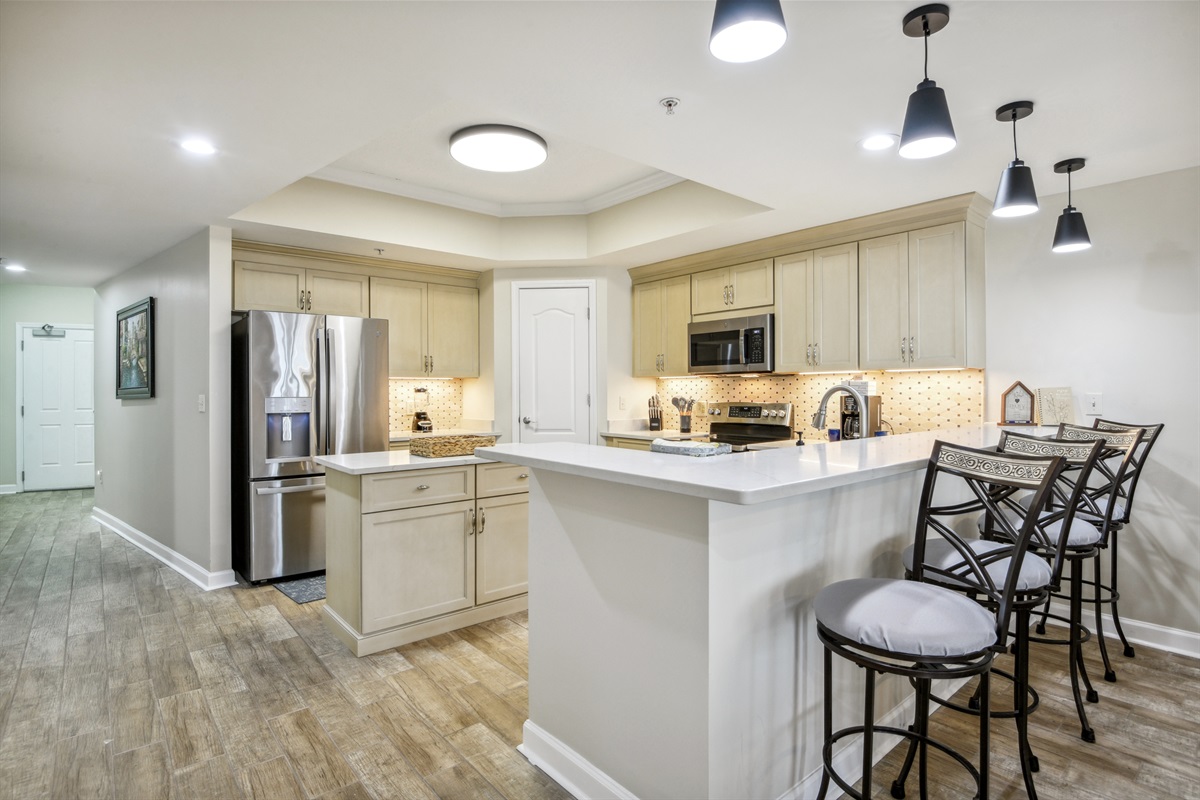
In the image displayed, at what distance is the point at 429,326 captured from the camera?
17.1 feet

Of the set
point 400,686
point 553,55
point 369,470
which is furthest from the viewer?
point 369,470

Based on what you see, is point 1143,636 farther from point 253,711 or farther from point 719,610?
point 253,711

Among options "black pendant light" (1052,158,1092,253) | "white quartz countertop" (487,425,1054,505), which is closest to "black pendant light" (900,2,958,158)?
"white quartz countertop" (487,425,1054,505)

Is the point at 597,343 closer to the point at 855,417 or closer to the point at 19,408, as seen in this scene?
the point at 855,417

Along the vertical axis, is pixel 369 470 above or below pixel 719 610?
above

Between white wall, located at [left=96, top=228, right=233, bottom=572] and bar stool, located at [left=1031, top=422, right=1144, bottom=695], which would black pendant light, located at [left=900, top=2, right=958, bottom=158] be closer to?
bar stool, located at [left=1031, top=422, right=1144, bottom=695]

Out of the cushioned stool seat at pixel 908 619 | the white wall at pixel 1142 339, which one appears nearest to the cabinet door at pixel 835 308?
the white wall at pixel 1142 339

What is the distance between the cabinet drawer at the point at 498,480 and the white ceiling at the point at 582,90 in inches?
65.9

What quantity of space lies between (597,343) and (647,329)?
46cm

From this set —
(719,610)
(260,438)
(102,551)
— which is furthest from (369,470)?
(102,551)

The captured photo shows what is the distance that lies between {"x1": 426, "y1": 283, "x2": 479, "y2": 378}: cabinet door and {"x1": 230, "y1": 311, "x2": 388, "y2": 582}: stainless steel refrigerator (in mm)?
920

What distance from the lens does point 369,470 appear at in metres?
2.80

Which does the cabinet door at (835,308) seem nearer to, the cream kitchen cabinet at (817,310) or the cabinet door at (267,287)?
the cream kitchen cabinet at (817,310)

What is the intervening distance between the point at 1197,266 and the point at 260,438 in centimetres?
520
